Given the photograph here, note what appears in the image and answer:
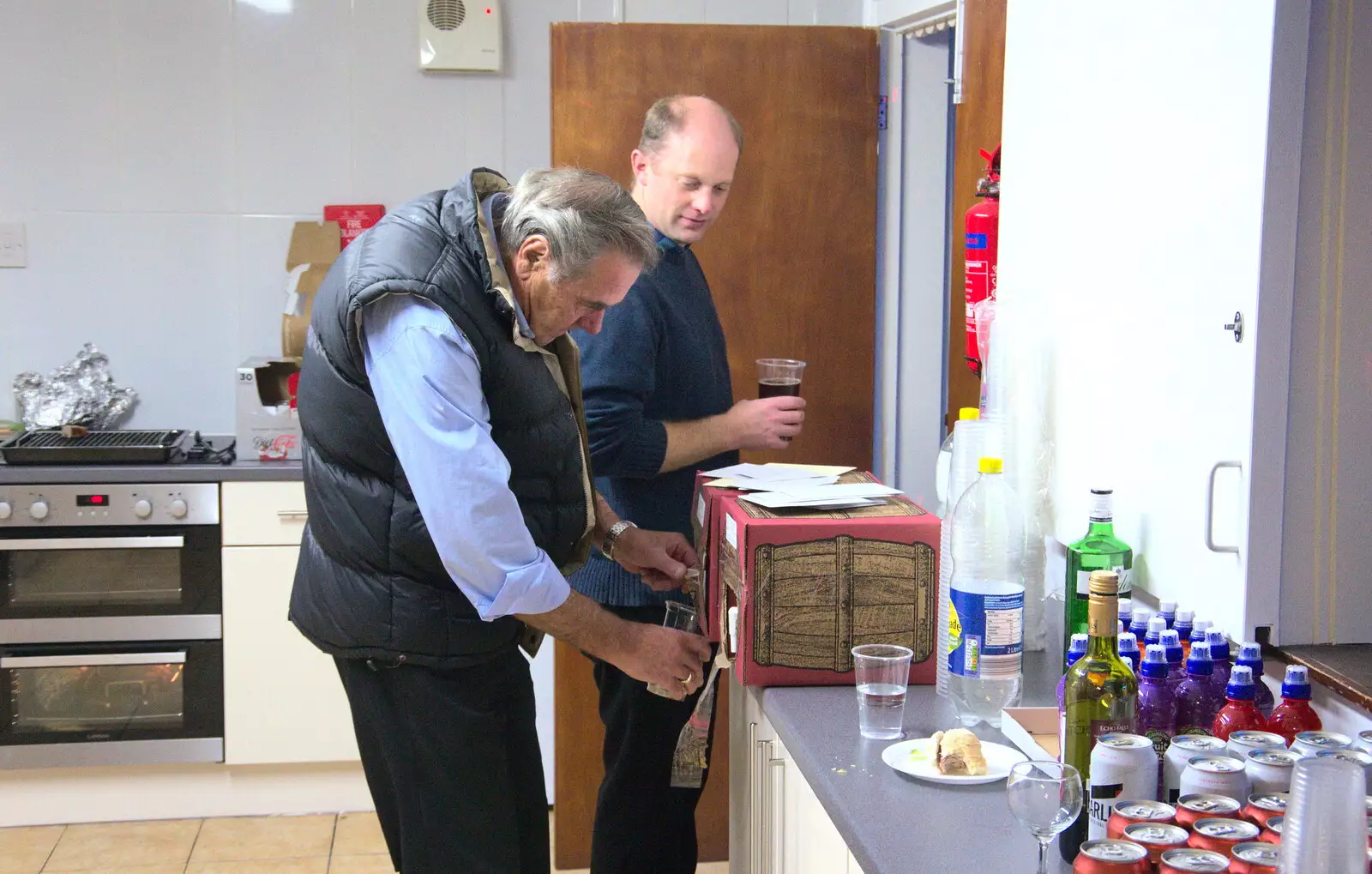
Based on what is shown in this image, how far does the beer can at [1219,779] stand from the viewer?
42.3 inches

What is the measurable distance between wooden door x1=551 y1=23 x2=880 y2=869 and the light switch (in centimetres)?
160

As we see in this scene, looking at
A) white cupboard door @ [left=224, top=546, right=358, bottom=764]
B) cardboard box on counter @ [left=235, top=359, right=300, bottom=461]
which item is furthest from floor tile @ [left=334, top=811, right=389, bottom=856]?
cardboard box on counter @ [left=235, top=359, right=300, bottom=461]

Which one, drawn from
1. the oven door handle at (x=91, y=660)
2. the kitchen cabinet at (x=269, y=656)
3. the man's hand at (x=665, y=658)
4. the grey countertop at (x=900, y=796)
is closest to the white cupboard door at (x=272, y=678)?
the kitchen cabinet at (x=269, y=656)

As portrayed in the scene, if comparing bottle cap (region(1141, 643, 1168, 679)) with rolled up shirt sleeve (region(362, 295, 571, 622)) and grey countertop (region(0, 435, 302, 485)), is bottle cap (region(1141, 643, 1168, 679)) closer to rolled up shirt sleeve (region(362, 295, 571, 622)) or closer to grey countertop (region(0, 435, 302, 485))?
rolled up shirt sleeve (region(362, 295, 571, 622))

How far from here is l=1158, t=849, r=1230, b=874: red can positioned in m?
0.95

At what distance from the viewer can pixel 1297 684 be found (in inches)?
46.4

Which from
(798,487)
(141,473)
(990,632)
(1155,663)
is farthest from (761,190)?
(1155,663)

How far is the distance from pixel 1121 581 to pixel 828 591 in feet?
1.18

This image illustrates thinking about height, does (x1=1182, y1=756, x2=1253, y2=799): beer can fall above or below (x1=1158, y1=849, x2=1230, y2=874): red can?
above

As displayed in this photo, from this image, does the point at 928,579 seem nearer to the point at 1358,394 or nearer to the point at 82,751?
the point at 1358,394

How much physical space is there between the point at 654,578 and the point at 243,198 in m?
2.12

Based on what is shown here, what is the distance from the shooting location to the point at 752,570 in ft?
5.46

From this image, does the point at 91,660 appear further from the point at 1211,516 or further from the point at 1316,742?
the point at 1316,742

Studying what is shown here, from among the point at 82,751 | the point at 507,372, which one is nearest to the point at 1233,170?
the point at 507,372
